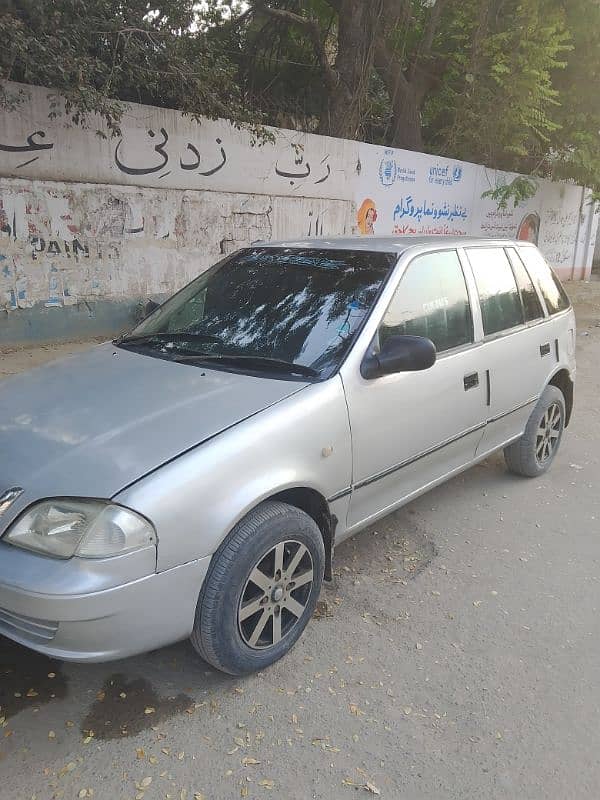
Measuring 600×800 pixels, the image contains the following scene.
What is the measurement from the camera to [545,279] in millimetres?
4863

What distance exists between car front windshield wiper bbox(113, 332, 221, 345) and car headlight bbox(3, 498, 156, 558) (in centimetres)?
135

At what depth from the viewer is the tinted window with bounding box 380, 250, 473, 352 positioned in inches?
132

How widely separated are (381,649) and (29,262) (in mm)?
6447

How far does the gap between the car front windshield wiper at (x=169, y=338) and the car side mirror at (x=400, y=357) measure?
83cm

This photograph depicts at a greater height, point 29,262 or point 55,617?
point 29,262

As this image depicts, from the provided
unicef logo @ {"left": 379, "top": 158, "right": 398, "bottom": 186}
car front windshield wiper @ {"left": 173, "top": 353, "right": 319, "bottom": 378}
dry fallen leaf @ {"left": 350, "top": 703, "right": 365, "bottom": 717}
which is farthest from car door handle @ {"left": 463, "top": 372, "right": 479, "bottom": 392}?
unicef logo @ {"left": 379, "top": 158, "right": 398, "bottom": 186}

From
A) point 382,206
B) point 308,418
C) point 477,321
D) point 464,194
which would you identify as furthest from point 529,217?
point 308,418

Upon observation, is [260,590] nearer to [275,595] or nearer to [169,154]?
[275,595]

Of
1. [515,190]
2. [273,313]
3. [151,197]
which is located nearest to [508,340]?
[273,313]

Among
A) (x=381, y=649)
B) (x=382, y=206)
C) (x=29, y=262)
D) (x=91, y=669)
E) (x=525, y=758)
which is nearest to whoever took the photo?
(x=525, y=758)

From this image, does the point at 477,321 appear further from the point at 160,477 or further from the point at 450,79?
the point at 450,79

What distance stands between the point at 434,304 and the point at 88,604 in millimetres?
2416

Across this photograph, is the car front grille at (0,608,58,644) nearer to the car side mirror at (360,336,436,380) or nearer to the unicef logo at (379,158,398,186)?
the car side mirror at (360,336,436,380)

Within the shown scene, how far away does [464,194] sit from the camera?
49.4 feet
